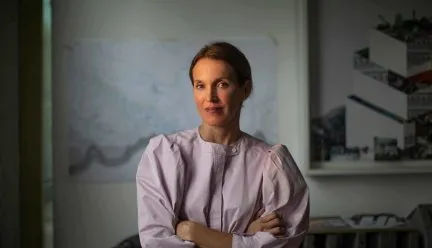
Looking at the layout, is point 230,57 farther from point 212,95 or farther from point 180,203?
point 180,203

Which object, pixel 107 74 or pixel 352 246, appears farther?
pixel 107 74

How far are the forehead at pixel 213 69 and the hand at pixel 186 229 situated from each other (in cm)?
23

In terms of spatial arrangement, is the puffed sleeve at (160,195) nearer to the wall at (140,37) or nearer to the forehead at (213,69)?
the forehead at (213,69)

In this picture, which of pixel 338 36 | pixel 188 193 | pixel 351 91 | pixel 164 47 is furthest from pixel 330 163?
pixel 188 193

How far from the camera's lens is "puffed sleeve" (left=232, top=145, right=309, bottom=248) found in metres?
0.70

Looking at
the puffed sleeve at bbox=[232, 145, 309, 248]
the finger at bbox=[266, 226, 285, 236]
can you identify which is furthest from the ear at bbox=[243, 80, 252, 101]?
the finger at bbox=[266, 226, 285, 236]

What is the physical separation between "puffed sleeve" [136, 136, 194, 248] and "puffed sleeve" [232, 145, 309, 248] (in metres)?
0.10

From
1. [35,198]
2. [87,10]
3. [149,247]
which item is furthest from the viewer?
[87,10]

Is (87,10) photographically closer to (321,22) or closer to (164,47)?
(164,47)

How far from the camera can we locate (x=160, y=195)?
2.34 feet

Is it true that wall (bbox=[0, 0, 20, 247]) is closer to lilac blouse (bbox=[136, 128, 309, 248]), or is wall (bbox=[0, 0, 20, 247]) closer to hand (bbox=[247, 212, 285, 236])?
lilac blouse (bbox=[136, 128, 309, 248])

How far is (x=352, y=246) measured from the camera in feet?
4.55

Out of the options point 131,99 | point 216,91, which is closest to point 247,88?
point 216,91

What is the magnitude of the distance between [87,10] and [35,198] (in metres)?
0.61
